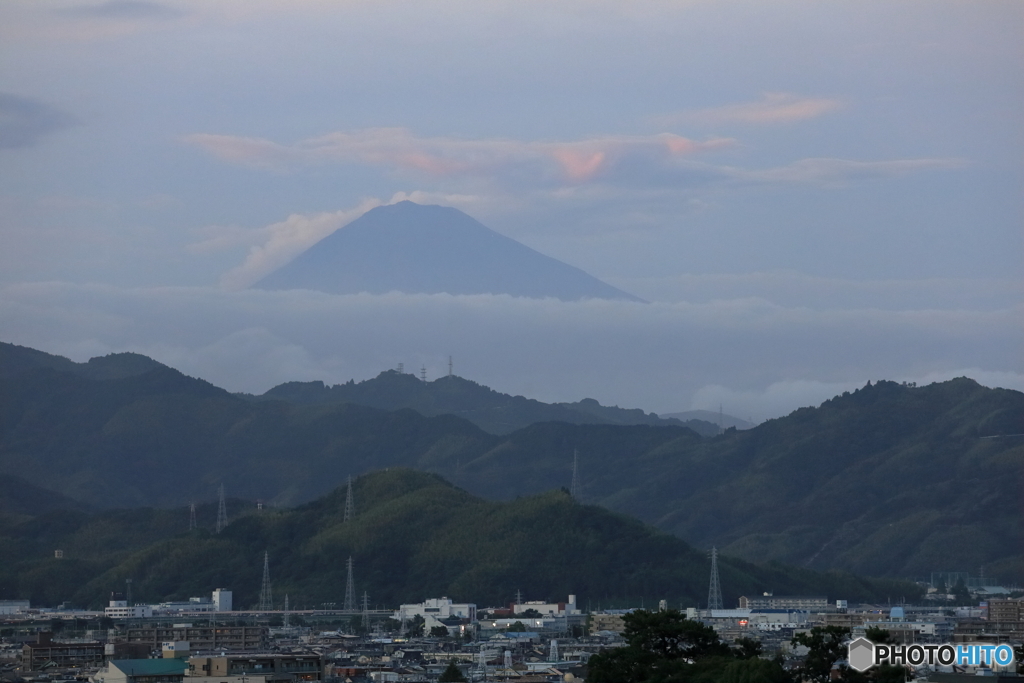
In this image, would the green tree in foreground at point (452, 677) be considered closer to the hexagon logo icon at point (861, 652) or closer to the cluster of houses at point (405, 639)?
the cluster of houses at point (405, 639)

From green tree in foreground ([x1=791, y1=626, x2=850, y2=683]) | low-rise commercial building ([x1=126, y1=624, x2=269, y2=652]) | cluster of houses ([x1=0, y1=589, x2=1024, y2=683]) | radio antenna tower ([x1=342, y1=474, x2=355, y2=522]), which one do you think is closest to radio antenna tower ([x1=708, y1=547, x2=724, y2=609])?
cluster of houses ([x1=0, y1=589, x2=1024, y2=683])

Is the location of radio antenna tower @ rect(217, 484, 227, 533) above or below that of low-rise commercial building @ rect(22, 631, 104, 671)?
A: above

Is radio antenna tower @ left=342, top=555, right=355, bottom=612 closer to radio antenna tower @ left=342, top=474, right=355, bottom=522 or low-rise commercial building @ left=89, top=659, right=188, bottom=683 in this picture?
radio antenna tower @ left=342, top=474, right=355, bottom=522

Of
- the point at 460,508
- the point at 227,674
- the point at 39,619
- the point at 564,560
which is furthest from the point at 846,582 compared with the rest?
the point at 227,674

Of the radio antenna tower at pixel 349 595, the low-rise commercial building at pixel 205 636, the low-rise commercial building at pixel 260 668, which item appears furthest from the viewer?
the radio antenna tower at pixel 349 595

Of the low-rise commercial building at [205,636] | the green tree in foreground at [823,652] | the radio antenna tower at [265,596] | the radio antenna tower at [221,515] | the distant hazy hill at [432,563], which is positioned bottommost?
the low-rise commercial building at [205,636]

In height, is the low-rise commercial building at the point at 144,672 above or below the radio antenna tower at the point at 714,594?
below

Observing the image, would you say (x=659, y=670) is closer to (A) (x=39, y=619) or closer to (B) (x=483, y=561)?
(A) (x=39, y=619)

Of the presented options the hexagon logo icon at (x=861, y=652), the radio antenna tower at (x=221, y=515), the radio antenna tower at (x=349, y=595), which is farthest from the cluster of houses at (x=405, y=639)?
the radio antenna tower at (x=221, y=515)
